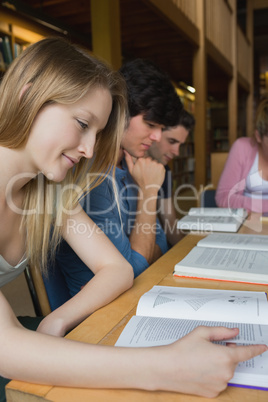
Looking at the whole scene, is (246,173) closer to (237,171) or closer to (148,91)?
(237,171)

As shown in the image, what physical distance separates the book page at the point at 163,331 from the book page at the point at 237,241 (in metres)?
0.52

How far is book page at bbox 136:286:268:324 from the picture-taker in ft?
2.09

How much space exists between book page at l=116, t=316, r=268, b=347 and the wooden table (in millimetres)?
28

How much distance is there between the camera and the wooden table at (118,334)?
0.46 metres

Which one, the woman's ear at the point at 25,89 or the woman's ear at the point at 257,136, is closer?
the woman's ear at the point at 25,89

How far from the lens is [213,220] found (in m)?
1.54

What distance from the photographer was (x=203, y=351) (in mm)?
468

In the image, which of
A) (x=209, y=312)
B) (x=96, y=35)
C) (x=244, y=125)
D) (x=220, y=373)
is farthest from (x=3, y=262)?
(x=244, y=125)

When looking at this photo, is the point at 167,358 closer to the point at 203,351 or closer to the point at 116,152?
the point at 203,351

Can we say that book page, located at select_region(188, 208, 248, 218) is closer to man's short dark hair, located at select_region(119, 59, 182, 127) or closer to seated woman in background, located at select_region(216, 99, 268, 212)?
seated woman in background, located at select_region(216, 99, 268, 212)

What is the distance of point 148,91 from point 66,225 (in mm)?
776

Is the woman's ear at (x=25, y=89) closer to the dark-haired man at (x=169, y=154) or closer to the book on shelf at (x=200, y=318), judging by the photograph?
the book on shelf at (x=200, y=318)

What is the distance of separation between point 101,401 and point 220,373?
0.16m

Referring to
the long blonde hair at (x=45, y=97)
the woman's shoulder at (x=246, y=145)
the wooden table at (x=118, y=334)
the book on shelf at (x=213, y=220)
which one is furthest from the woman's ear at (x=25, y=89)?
the woman's shoulder at (x=246, y=145)
